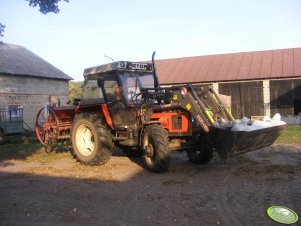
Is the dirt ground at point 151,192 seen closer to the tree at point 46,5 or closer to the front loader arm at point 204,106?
the front loader arm at point 204,106

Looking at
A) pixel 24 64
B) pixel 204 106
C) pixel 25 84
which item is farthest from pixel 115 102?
pixel 24 64

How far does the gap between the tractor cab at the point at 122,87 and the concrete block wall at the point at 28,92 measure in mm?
13955

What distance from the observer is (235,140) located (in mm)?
7070

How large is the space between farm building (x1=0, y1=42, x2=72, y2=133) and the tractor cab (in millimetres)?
10932

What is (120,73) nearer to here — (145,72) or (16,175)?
(145,72)

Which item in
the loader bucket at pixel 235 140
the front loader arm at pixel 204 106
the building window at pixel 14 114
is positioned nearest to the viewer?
the loader bucket at pixel 235 140

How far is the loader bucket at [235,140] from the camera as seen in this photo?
23.3 ft

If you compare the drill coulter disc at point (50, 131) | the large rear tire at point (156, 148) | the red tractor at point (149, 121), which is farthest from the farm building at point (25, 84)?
the large rear tire at point (156, 148)

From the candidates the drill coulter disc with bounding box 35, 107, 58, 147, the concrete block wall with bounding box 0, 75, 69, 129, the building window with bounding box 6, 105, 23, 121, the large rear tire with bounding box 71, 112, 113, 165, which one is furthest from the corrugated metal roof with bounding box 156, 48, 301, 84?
the large rear tire with bounding box 71, 112, 113, 165

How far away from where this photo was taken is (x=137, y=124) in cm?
849

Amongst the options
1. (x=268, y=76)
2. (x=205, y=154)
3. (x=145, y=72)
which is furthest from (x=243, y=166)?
(x=268, y=76)

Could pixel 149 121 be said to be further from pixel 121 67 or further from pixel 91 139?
pixel 91 139

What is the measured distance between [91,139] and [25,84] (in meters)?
15.0

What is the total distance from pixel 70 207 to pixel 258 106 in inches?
789
